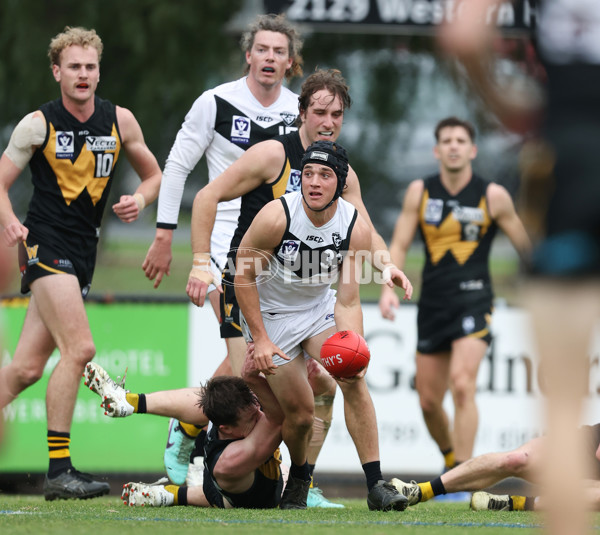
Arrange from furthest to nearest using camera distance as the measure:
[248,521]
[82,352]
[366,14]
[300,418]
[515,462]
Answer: [366,14] → [82,352] → [515,462] → [300,418] → [248,521]

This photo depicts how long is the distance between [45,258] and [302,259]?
1854 millimetres

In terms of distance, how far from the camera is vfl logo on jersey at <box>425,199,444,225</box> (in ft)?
28.4

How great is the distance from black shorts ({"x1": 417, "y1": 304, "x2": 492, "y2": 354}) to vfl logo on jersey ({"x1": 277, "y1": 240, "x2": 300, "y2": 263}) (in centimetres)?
287

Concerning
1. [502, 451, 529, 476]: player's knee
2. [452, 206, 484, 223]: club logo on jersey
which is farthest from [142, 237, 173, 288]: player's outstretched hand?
[452, 206, 484, 223]: club logo on jersey

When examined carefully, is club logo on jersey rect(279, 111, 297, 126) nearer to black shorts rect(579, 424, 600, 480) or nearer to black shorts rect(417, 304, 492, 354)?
black shorts rect(417, 304, 492, 354)

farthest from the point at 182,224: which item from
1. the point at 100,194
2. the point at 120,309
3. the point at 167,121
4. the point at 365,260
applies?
the point at 365,260

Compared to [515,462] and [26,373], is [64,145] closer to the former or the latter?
[26,373]

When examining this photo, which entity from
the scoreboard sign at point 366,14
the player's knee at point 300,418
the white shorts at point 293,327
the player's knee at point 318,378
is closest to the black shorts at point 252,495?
the player's knee at point 300,418

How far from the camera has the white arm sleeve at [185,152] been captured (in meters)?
6.96

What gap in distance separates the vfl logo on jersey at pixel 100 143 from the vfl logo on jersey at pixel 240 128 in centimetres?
79

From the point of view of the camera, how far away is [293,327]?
236 inches

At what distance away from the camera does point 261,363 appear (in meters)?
5.64

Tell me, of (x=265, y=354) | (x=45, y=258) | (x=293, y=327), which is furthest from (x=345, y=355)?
(x=45, y=258)

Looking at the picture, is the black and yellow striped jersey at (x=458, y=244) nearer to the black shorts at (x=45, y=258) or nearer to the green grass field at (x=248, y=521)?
the green grass field at (x=248, y=521)
